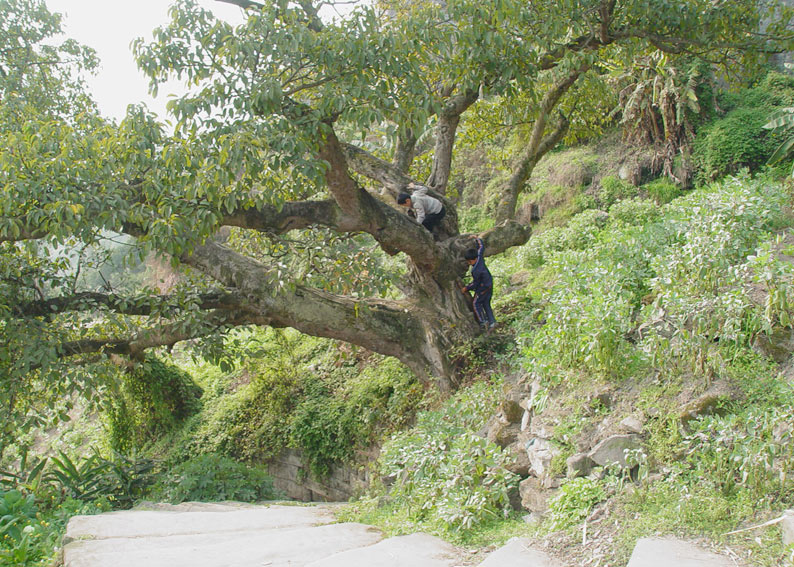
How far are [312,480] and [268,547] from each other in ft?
18.5

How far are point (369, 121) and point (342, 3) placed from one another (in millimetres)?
2568

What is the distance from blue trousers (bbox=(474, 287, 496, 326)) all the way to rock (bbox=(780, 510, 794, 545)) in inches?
208

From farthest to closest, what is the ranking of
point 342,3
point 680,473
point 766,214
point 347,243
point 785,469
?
point 347,243 → point 342,3 → point 766,214 → point 680,473 → point 785,469

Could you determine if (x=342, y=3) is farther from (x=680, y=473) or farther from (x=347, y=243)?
(x=680, y=473)

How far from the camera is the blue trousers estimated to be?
27.4 ft

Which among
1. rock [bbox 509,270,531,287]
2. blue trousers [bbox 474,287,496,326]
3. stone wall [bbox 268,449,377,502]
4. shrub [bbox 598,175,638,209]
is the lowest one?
stone wall [bbox 268,449,377,502]

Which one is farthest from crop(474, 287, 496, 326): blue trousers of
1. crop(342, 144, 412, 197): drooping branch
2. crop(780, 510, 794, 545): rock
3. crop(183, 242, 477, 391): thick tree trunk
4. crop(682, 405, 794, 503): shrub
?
crop(780, 510, 794, 545): rock

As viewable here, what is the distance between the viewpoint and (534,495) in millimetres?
4930

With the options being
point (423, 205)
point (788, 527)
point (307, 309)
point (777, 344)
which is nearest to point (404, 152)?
point (423, 205)

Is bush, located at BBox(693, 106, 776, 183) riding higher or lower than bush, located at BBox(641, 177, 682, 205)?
higher

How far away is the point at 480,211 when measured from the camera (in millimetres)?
16922

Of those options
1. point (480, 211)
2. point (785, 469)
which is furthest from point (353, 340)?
point (480, 211)

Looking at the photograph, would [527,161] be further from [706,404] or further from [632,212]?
[706,404]

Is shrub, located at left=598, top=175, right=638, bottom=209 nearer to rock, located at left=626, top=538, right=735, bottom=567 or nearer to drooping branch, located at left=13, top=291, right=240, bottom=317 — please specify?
drooping branch, located at left=13, top=291, right=240, bottom=317
